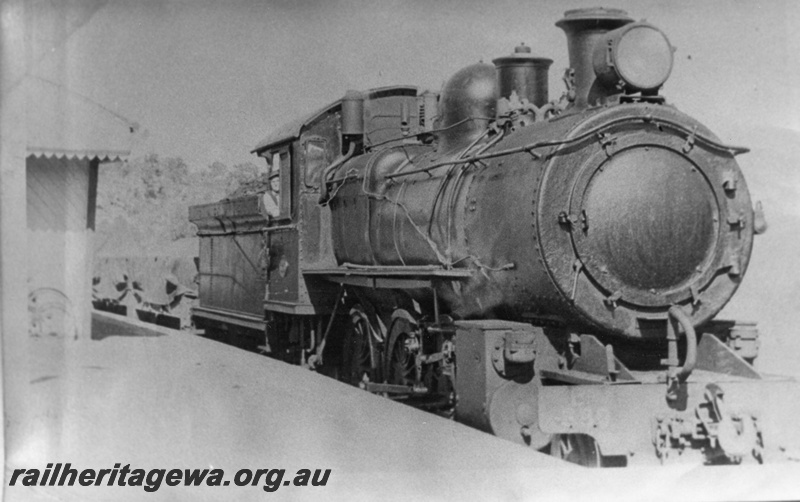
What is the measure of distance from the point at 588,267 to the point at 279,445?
7.99 feet

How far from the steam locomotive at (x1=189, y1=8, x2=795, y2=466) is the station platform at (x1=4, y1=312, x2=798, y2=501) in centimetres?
34

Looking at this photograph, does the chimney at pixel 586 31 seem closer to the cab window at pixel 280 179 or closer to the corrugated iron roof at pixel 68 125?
the corrugated iron roof at pixel 68 125

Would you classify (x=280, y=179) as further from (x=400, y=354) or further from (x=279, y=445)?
(x=279, y=445)

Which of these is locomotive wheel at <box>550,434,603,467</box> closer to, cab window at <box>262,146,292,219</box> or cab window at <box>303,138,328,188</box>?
cab window at <box>303,138,328,188</box>

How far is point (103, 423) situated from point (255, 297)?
4.85 meters

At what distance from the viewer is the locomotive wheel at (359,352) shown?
8703 millimetres

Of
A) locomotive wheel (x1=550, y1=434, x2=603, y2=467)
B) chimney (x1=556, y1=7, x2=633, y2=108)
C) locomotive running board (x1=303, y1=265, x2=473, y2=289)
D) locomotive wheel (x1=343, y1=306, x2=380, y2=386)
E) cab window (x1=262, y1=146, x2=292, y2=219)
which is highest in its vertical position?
chimney (x1=556, y1=7, x2=633, y2=108)

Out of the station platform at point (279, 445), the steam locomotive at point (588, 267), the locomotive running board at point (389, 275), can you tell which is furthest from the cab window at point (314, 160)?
the station platform at point (279, 445)

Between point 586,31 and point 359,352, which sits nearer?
point 586,31

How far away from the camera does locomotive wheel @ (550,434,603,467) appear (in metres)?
5.69

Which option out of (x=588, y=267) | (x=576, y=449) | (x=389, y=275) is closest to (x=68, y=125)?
(x=389, y=275)

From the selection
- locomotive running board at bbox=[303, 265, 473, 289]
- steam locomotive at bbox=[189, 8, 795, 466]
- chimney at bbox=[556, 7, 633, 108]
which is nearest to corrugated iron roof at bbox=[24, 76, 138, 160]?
locomotive running board at bbox=[303, 265, 473, 289]

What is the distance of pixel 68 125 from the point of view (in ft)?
22.5

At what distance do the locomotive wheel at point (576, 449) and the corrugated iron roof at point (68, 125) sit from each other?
4.56 metres
